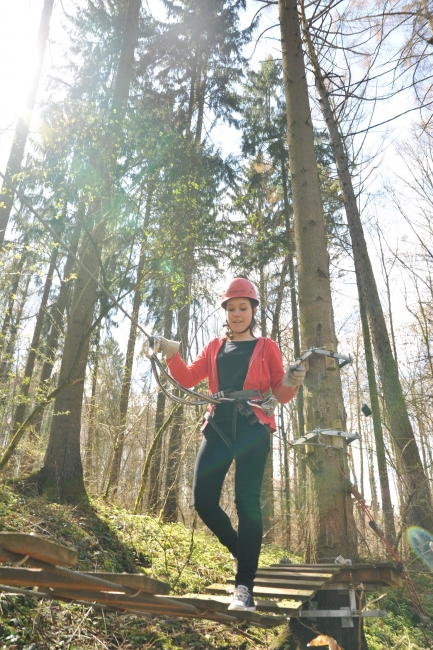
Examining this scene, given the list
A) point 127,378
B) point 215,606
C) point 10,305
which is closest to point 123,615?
point 215,606

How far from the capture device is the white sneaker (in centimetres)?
228

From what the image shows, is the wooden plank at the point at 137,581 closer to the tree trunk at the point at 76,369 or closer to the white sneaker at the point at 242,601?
the white sneaker at the point at 242,601

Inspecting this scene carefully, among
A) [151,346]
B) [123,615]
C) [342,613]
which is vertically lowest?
[123,615]

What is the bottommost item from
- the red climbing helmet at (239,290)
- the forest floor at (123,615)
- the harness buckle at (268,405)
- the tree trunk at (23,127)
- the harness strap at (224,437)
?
the forest floor at (123,615)

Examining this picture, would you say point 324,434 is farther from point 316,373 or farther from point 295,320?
point 295,320

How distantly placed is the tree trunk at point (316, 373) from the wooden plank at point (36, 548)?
258cm

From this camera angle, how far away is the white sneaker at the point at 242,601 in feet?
7.47

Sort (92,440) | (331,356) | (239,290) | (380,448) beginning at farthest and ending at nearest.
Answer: (92,440) → (380,448) → (331,356) → (239,290)

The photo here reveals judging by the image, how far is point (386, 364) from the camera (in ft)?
30.2

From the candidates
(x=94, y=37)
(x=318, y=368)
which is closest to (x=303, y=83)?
(x=318, y=368)

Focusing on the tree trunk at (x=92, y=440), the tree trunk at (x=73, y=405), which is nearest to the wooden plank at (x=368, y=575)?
the tree trunk at (x=73, y=405)

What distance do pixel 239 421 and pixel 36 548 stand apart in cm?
180

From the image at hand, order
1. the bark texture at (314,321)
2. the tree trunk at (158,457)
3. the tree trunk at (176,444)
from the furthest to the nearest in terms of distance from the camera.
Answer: the tree trunk at (158,457)
the tree trunk at (176,444)
the bark texture at (314,321)

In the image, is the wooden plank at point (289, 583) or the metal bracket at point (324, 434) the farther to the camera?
the metal bracket at point (324, 434)
